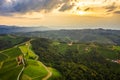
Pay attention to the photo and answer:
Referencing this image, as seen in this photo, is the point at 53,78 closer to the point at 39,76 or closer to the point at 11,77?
the point at 39,76

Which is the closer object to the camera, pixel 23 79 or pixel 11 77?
pixel 23 79

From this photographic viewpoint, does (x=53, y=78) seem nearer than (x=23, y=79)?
No

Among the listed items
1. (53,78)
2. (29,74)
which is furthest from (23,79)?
(53,78)

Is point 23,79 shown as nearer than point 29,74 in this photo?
Yes

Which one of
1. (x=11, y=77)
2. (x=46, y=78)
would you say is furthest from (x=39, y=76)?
(x=11, y=77)

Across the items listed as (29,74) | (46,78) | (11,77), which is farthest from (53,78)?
(11,77)

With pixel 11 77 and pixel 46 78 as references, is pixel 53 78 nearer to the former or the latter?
pixel 46 78
